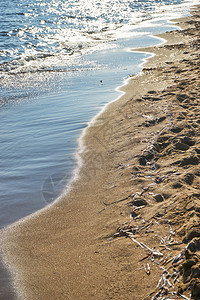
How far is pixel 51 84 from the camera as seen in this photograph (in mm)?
8461

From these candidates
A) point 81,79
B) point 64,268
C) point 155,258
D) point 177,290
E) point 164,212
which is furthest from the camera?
point 81,79

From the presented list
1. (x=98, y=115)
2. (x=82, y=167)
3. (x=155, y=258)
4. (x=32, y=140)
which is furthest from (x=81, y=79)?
(x=155, y=258)

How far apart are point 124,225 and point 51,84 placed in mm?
6278

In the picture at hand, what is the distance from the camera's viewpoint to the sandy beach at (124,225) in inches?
A: 88.0

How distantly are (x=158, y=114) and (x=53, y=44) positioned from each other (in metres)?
9.58

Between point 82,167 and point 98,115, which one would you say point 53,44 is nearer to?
point 98,115

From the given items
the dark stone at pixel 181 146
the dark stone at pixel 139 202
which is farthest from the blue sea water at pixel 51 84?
the dark stone at pixel 181 146

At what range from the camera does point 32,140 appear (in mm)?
5191

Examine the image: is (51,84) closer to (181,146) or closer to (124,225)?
(181,146)

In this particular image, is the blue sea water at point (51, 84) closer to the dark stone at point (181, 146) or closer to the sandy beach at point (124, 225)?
the sandy beach at point (124, 225)

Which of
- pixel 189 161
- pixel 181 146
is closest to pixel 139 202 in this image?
pixel 189 161

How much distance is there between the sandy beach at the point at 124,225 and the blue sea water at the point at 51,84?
1.30ft

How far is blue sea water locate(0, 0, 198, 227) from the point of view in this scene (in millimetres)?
4043

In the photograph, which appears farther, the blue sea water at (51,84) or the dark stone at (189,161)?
the blue sea water at (51,84)
